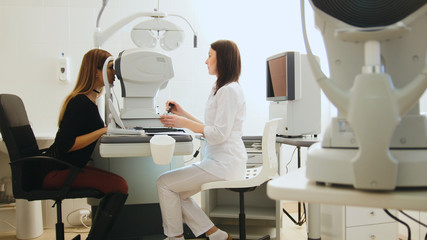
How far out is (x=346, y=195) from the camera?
0.72 meters

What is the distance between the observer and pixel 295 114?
2559 mm

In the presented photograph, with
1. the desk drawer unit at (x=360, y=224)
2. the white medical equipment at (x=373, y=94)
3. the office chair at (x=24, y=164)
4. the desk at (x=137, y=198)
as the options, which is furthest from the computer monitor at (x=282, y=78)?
the white medical equipment at (x=373, y=94)

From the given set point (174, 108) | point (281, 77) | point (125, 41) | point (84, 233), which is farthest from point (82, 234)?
point (281, 77)

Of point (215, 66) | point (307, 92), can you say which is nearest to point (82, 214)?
point (215, 66)

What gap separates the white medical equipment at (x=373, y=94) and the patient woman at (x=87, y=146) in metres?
1.39

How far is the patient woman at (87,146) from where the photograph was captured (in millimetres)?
1996

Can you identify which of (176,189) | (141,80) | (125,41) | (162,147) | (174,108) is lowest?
(176,189)

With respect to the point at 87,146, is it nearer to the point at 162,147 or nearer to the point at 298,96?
the point at 162,147

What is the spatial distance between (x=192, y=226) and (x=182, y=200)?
5.9 inches

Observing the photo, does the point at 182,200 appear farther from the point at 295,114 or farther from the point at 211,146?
the point at 295,114

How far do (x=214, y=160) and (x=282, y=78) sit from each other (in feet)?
2.79

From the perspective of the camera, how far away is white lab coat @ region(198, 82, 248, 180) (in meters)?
2.07

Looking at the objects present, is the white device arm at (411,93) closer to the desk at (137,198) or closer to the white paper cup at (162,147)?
the white paper cup at (162,147)

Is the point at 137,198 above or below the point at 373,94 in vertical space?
below
